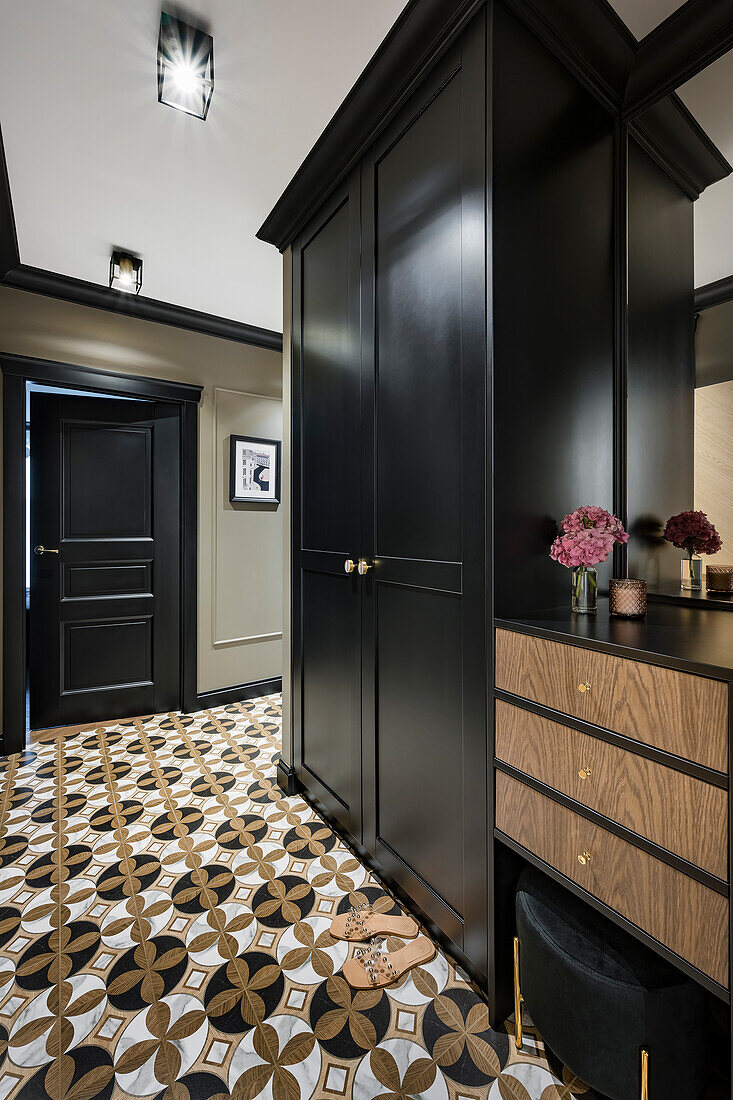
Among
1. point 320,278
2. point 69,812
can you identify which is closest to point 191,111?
point 320,278

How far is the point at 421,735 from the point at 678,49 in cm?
204

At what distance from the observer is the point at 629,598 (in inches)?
52.1

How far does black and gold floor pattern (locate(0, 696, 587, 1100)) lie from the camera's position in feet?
4.03

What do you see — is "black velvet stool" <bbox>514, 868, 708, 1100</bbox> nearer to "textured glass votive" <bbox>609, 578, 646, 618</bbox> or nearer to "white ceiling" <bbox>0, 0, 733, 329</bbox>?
"textured glass votive" <bbox>609, 578, 646, 618</bbox>

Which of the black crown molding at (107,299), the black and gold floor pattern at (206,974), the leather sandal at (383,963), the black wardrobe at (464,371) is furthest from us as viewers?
the black crown molding at (107,299)

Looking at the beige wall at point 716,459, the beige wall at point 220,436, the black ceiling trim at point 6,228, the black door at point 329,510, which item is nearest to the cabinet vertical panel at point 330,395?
the black door at point 329,510

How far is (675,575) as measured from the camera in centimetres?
154

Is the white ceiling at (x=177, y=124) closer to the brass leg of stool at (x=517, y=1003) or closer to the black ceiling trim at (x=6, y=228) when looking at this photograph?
the black ceiling trim at (x=6, y=228)

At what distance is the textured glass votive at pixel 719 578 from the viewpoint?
142 cm

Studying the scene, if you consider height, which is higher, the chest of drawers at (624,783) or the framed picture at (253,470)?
the framed picture at (253,470)

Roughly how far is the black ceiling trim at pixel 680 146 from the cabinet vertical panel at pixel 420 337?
631 millimetres

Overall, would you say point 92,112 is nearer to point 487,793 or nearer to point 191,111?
point 191,111

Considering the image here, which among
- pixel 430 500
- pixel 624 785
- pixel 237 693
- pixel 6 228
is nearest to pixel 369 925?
pixel 624 785

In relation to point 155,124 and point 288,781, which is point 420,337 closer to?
point 155,124
